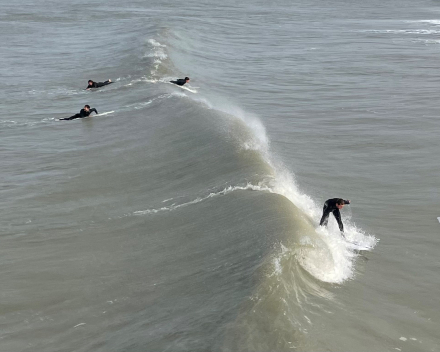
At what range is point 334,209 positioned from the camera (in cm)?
1585

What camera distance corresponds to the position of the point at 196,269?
13531 millimetres

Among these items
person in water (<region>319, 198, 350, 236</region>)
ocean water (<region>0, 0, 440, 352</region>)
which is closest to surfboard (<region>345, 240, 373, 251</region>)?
ocean water (<region>0, 0, 440, 352</region>)

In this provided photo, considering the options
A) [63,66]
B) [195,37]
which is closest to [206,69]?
[63,66]

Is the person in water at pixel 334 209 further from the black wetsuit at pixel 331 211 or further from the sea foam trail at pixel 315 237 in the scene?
the sea foam trail at pixel 315 237

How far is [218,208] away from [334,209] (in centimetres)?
303

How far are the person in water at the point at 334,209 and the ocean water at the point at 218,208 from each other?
1.29 feet

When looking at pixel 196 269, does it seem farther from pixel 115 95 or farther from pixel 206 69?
pixel 206 69

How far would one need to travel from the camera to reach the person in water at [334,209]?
1566cm

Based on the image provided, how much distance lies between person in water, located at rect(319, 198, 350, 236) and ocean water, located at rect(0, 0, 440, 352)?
1.29 feet

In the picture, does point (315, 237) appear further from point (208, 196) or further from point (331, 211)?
point (208, 196)

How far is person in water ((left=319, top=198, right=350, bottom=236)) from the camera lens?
51.4 ft

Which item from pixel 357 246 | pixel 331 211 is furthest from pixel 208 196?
pixel 357 246

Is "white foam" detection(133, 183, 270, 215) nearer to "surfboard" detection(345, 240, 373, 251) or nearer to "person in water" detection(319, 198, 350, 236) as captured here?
"person in water" detection(319, 198, 350, 236)

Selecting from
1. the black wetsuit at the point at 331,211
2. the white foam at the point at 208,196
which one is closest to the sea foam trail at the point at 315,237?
the white foam at the point at 208,196
